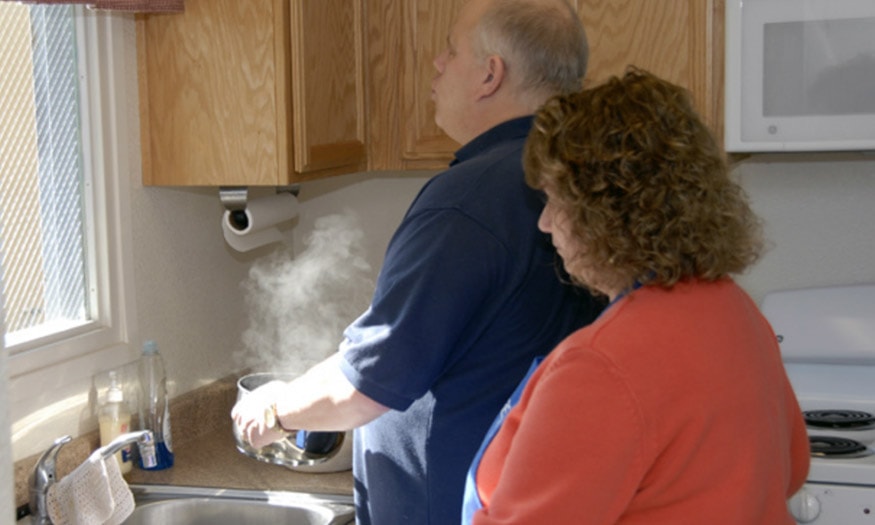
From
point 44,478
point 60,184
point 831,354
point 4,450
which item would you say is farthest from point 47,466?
point 831,354

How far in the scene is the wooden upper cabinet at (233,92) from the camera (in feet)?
7.39

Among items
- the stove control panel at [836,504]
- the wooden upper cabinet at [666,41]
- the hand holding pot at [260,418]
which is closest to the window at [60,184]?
the hand holding pot at [260,418]

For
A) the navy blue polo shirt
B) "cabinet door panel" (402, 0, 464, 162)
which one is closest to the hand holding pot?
Result: the navy blue polo shirt

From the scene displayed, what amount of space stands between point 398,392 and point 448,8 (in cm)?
121

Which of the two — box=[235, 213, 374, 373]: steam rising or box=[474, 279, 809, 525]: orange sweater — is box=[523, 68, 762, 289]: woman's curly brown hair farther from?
box=[235, 213, 374, 373]: steam rising

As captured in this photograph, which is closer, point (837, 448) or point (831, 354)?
point (837, 448)

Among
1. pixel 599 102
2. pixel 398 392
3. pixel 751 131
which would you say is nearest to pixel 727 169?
pixel 599 102

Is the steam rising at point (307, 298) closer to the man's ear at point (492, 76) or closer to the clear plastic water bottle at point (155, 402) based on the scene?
the clear plastic water bottle at point (155, 402)

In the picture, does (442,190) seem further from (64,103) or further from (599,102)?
(64,103)

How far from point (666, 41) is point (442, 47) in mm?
479

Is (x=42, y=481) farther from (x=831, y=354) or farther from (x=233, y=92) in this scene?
(x=831, y=354)

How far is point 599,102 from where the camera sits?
1220 mm

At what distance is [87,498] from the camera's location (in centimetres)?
192

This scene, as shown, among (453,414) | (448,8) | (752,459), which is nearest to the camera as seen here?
(752,459)
